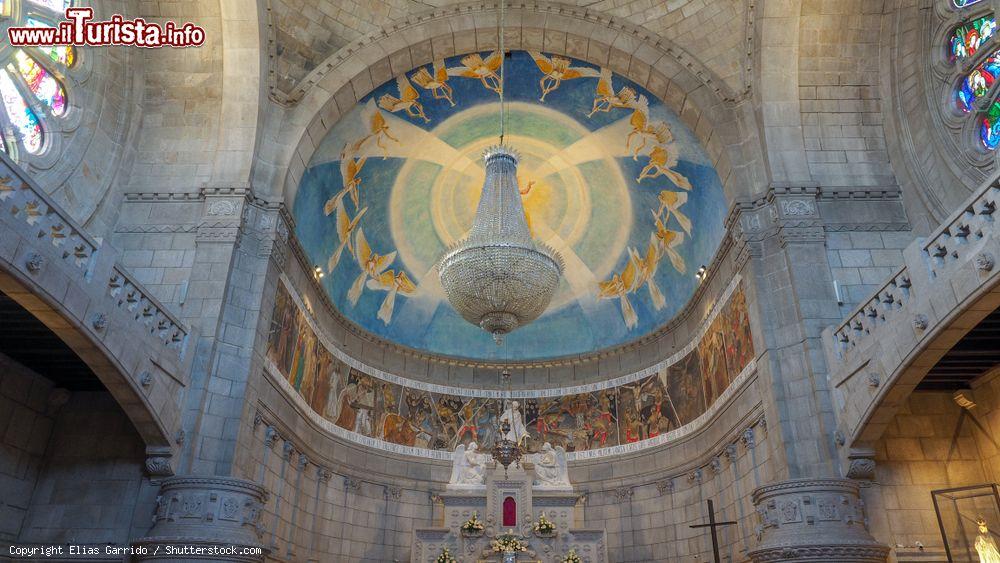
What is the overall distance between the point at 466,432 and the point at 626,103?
29.5ft

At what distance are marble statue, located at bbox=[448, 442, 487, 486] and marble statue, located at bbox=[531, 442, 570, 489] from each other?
4.13ft

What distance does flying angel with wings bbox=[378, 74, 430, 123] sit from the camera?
1507cm

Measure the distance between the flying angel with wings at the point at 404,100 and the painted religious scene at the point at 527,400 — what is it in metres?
4.84

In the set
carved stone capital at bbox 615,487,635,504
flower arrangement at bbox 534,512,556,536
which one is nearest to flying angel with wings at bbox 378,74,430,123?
flower arrangement at bbox 534,512,556,536

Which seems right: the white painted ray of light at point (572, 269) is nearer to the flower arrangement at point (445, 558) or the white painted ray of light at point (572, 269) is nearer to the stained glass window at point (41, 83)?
the flower arrangement at point (445, 558)

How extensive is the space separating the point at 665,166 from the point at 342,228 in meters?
7.51

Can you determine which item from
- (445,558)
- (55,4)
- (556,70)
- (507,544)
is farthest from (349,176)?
(507,544)

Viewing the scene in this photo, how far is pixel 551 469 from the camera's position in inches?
648

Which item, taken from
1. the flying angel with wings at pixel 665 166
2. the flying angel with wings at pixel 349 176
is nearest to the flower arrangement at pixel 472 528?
the flying angel with wings at pixel 349 176

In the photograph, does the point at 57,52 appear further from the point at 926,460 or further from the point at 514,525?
the point at 926,460

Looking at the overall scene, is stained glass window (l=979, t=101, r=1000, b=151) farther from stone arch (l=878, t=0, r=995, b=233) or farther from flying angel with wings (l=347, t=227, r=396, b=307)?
flying angel with wings (l=347, t=227, r=396, b=307)

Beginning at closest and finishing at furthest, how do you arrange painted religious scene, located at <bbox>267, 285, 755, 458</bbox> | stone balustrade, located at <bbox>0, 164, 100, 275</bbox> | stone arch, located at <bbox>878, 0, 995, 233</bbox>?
stone balustrade, located at <bbox>0, 164, 100, 275</bbox>, stone arch, located at <bbox>878, 0, 995, 233</bbox>, painted religious scene, located at <bbox>267, 285, 755, 458</bbox>

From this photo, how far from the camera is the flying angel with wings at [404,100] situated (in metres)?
15.1

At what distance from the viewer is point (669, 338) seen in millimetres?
16844
